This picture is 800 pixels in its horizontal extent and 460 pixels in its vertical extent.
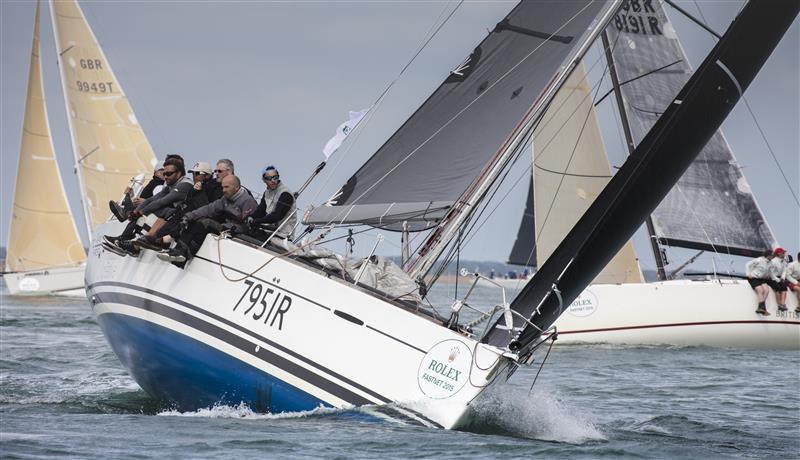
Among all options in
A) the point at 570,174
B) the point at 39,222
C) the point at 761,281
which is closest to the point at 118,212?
the point at 570,174

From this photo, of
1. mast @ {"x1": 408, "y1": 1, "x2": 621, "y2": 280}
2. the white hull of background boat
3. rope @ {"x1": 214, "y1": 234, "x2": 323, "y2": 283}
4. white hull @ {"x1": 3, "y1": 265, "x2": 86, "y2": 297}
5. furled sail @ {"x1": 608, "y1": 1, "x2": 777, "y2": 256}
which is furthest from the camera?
white hull @ {"x1": 3, "y1": 265, "x2": 86, "y2": 297}

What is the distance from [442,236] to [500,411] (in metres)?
1.74

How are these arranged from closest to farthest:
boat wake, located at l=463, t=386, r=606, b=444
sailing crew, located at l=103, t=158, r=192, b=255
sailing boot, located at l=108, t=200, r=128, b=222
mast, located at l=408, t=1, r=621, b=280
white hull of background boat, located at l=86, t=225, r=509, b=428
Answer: white hull of background boat, located at l=86, t=225, r=509, b=428 < boat wake, located at l=463, t=386, r=606, b=444 < mast, located at l=408, t=1, r=621, b=280 < sailing crew, located at l=103, t=158, r=192, b=255 < sailing boot, located at l=108, t=200, r=128, b=222

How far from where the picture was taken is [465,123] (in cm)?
1134

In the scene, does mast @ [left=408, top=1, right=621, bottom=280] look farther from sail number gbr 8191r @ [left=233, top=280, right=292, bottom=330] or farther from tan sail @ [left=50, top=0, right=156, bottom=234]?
tan sail @ [left=50, top=0, right=156, bottom=234]

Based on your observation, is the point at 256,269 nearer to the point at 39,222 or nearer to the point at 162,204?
the point at 162,204

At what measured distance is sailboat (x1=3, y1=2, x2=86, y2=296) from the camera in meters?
37.8

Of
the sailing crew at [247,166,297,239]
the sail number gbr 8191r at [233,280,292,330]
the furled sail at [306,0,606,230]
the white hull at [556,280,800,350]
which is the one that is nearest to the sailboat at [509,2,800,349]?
the white hull at [556,280,800,350]

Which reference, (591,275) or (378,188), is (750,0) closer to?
(591,275)

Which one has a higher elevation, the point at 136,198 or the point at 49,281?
the point at 136,198

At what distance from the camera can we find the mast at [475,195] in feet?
34.8

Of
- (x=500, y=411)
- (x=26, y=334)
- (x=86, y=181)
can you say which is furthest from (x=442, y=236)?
(x=86, y=181)

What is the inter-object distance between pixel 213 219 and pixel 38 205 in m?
29.8

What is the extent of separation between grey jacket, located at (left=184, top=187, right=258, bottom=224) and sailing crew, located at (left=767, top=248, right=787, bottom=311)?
1137 cm
